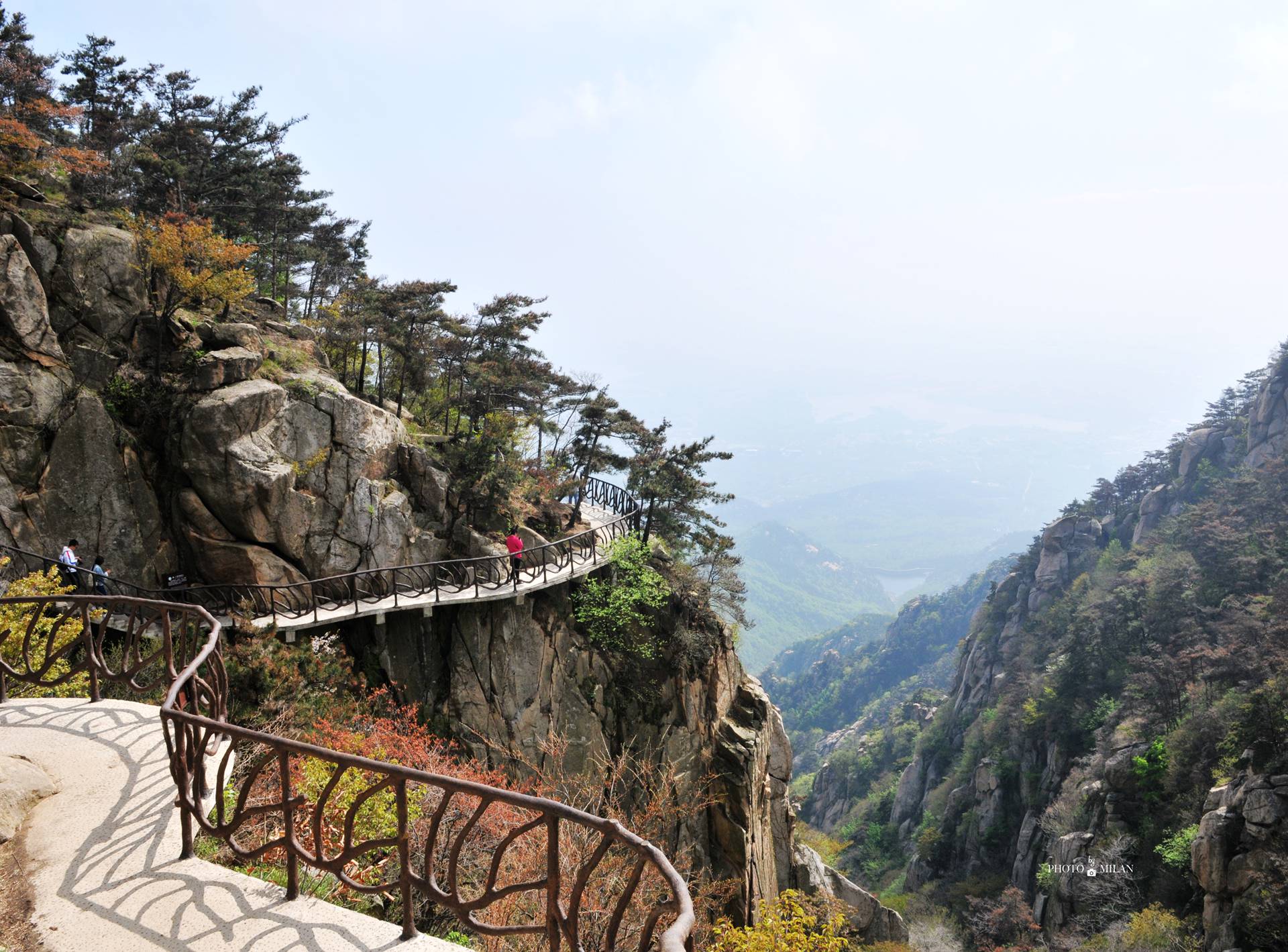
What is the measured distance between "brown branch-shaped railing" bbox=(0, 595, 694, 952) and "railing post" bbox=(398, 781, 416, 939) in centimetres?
1

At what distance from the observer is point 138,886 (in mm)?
4348

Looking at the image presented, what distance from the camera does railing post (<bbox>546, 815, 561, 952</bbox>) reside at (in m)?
3.46

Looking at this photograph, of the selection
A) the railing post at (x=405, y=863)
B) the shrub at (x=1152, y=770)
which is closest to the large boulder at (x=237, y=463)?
the railing post at (x=405, y=863)

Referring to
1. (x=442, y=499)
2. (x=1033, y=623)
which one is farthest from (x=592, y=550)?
(x=1033, y=623)

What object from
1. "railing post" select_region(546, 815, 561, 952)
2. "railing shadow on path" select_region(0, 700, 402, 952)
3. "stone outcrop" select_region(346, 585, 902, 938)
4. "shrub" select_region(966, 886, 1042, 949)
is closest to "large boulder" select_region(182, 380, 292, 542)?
"stone outcrop" select_region(346, 585, 902, 938)

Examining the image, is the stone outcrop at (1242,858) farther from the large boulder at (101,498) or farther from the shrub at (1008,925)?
the large boulder at (101,498)

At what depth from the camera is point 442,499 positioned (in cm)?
1753

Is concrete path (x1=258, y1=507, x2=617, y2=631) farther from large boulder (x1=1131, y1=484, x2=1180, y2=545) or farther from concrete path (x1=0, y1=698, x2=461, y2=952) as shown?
large boulder (x1=1131, y1=484, x2=1180, y2=545)

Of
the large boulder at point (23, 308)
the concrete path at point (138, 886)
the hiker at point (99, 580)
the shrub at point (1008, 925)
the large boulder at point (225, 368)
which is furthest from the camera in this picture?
the shrub at point (1008, 925)

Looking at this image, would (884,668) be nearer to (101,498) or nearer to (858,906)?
(858,906)

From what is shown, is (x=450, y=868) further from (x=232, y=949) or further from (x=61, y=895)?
(x=61, y=895)

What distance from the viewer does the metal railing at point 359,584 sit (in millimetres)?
12656

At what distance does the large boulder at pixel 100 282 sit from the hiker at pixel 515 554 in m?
9.65

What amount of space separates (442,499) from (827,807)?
72733 millimetres
